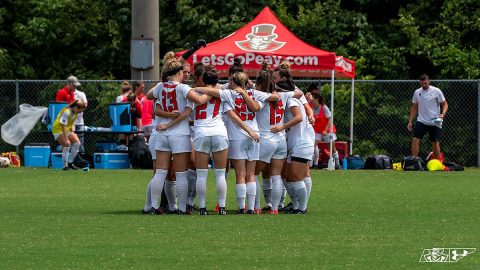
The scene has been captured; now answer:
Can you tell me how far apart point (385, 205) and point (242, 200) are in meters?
2.54

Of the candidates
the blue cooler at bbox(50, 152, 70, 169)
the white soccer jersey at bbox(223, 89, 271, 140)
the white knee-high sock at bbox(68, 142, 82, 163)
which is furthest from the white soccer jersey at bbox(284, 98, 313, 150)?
the blue cooler at bbox(50, 152, 70, 169)

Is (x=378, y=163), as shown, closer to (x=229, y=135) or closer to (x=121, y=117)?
(x=121, y=117)

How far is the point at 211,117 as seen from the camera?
15469mm

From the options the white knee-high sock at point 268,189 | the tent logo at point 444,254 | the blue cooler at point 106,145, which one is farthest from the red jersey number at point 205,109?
the blue cooler at point 106,145

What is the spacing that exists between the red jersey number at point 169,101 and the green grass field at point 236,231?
133 centimetres

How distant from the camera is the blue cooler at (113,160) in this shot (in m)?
27.9

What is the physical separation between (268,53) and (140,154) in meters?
3.51

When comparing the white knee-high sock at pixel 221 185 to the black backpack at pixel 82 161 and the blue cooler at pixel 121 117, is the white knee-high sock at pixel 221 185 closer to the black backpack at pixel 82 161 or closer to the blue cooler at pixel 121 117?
the black backpack at pixel 82 161

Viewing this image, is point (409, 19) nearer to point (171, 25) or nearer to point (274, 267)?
point (171, 25)

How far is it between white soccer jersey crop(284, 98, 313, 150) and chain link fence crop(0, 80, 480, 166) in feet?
45.6

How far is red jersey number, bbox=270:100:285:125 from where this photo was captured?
51.9 feet

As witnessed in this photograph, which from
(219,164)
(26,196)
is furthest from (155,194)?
(26,196)

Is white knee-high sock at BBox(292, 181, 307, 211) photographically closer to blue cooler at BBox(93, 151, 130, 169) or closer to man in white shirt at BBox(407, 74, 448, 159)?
man in white shirt at BBox(407, 74, 448, 159)

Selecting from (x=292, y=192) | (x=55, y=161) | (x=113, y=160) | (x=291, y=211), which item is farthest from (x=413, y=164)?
(x=292, y=192)
